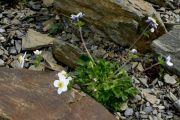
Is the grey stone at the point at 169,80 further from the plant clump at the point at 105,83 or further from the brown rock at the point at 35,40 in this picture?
the brown rock at the point at 35,40

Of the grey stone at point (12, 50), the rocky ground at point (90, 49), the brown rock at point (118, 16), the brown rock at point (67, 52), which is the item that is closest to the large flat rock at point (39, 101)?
the rocky ground at point (90, 49)

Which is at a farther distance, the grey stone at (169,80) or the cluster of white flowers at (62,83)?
the grey stone at (169,80)

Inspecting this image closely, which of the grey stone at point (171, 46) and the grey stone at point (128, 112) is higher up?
the grey stone at point (171, 46)

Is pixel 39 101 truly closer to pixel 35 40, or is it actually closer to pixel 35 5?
pixel 35 40

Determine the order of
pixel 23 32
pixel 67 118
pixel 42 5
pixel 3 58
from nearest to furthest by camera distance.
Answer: pixel 67 118 < pixel 3 58 < pixel 23 32 < pixel 42 5

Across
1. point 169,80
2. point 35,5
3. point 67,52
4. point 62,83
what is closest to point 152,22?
point 169,80

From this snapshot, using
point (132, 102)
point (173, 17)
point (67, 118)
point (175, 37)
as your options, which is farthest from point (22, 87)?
point (173, 17)

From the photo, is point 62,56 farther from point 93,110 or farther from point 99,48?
point 93,110
